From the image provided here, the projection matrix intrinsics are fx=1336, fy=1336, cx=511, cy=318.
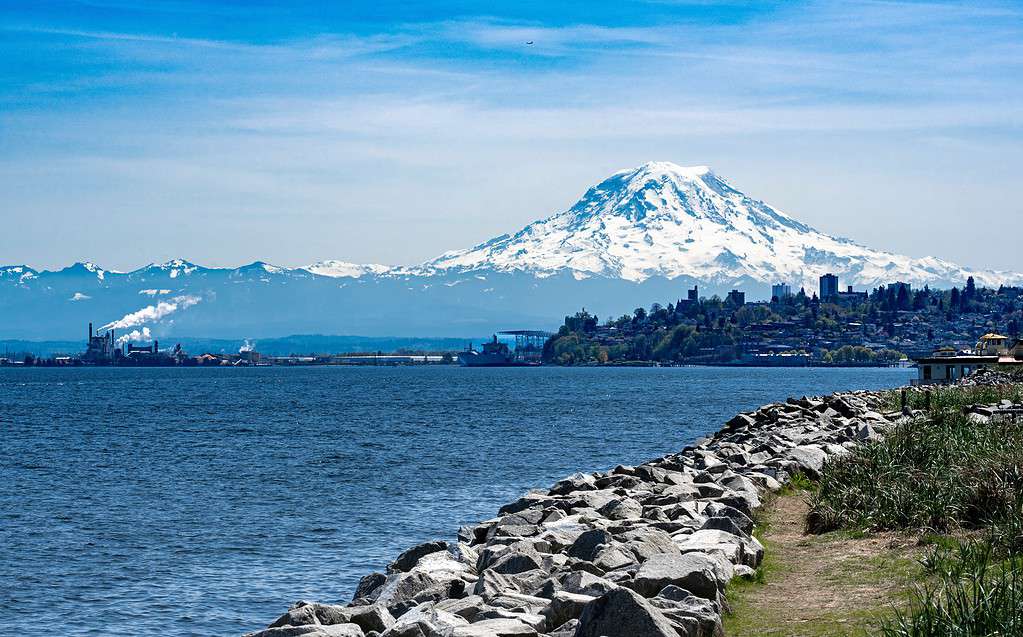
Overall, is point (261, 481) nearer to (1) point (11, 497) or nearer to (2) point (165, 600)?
(1) point (11, 497)

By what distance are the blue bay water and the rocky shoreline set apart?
322 cm

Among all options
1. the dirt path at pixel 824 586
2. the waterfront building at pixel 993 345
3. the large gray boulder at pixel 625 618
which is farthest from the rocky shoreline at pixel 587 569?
the waterfront building at pixel 993 345

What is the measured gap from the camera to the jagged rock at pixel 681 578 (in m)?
11.6

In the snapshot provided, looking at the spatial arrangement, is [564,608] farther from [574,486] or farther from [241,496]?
[241,496]

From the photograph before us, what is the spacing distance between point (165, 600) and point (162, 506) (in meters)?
12.0

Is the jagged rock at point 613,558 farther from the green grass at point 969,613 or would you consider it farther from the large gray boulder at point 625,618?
the green grass at point 969,613

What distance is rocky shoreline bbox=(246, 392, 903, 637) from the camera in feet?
35.3

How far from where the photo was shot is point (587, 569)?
13.3 m

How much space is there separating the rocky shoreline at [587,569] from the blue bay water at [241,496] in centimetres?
322

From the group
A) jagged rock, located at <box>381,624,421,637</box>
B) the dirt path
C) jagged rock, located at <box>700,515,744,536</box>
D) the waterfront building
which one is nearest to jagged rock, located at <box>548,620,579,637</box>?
jagged rock, located at <box>381,624,421,637</box>

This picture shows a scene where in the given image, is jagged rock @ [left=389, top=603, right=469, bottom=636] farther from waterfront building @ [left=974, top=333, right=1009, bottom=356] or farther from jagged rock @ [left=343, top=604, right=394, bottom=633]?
waterfront building @ [left=974, top=333, right=1009, bottom=356]

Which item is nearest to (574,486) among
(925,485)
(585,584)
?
(925,485)

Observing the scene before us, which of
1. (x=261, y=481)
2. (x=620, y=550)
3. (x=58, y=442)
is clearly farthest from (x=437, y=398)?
(x=620, y=550)

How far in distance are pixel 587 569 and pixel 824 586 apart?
2297 millimetres
